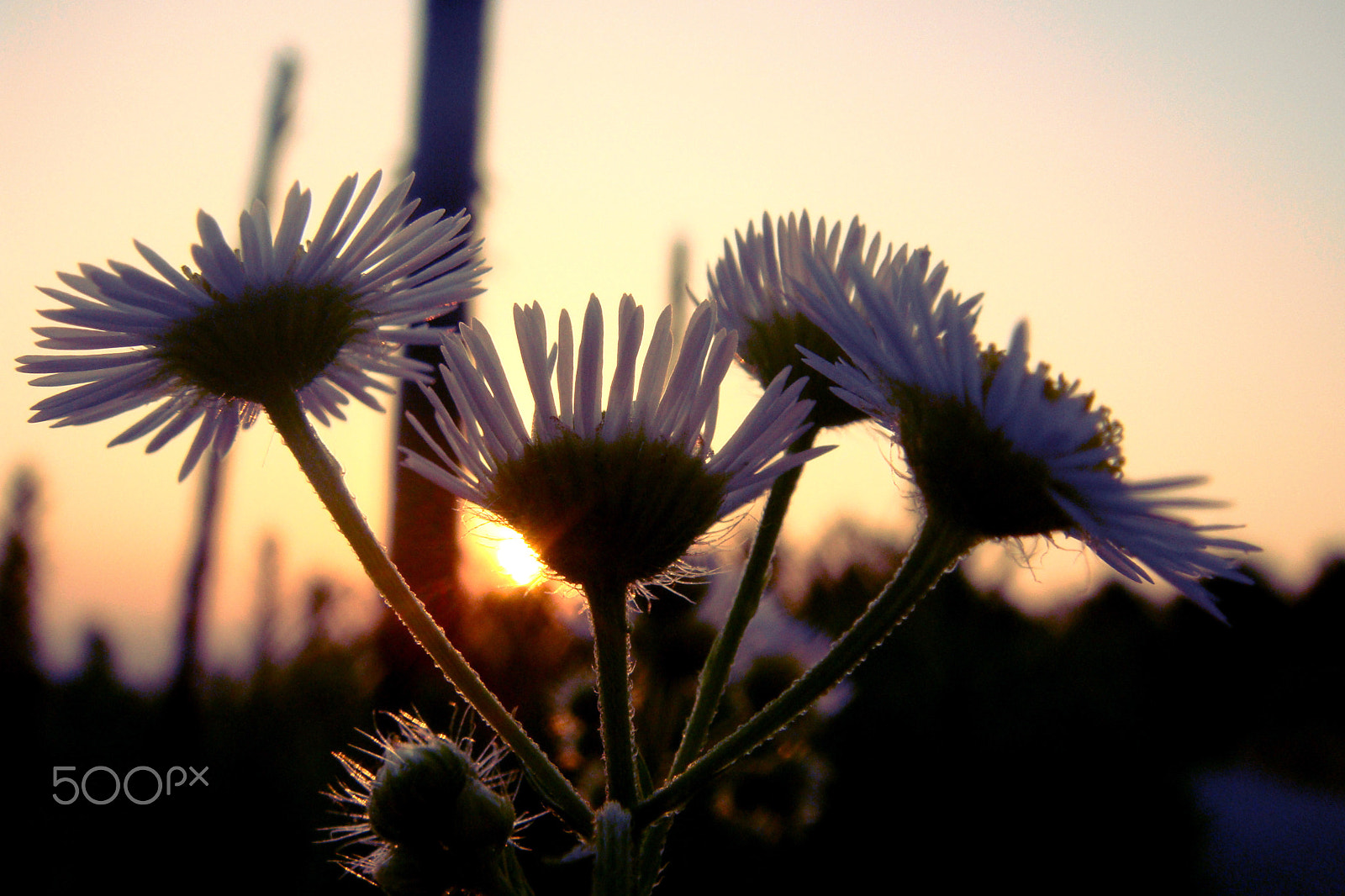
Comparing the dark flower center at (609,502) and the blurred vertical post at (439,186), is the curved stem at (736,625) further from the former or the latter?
the blurred vertical post at (439,186)

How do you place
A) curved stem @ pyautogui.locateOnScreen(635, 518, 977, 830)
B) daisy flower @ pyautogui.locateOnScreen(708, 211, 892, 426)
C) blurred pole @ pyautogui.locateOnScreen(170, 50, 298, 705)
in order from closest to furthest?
curved stem @ pyautogui.locateOnScreen(635, 518, 977, 830) < daisy flower @ pyautogui.locateOnScreen(708, 211, 892, 426) < blurred pole @ pyautogui.locateOnScreen(170, 50, 298, 705)

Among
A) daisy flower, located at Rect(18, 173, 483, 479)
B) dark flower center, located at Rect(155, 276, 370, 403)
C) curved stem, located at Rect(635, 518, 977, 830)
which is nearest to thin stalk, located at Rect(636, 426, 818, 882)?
curved stem, located at Rect(635, 518, 977, 830)

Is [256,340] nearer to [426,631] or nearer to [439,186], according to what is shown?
[426,631]

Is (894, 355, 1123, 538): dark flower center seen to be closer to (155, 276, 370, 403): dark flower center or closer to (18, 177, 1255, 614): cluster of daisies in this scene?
(18, 177, 1255, 614): cluster of daisies

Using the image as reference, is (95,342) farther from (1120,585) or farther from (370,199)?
(1120,585)

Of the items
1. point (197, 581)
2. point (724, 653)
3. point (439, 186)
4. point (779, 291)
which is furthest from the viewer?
point (197, 581)

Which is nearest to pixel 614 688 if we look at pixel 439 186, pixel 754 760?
pixel 754 760
